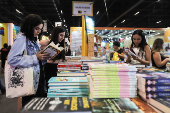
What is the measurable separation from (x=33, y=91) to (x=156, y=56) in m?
2.37

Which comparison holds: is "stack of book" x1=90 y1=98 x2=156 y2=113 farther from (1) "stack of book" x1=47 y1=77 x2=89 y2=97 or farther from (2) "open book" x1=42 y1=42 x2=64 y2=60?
(2) "open book" x1=42 y1=42 x2=64 y2=60

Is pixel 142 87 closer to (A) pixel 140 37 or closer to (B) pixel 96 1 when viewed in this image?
(A) pixel 140 37

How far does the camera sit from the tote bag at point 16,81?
4.30 feet

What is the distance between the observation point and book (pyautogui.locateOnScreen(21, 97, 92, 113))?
696mm

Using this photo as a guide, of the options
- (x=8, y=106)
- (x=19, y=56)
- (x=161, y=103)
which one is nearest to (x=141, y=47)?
(x=161, y=103)

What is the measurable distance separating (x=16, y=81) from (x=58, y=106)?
763 millimetres

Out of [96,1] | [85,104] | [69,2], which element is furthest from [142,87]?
[69,2]

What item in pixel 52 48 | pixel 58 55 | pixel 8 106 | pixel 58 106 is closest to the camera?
pixel 58 106

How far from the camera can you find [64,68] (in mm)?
1675

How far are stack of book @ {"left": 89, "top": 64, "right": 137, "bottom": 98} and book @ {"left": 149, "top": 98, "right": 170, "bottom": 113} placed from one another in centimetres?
16

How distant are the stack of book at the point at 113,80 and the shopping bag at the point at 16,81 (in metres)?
0.73

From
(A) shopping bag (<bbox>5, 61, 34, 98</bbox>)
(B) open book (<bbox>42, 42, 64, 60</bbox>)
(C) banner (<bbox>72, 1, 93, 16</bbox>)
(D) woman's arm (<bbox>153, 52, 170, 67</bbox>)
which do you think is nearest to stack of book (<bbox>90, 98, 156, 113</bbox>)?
(B) open book (<bbox>42, 42, 64, 60</bbox>)

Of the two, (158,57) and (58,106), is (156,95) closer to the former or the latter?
(58,106)

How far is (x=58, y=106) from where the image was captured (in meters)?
0.75
